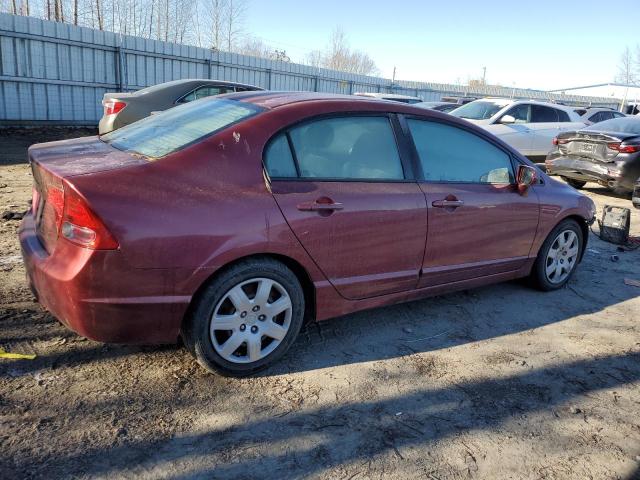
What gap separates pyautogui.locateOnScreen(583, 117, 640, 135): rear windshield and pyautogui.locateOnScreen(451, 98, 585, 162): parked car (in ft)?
6.55

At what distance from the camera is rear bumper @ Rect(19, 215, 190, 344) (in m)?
2.58

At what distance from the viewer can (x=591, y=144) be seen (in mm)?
9336

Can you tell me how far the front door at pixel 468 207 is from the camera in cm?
377

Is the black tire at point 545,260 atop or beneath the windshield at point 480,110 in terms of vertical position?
beneath

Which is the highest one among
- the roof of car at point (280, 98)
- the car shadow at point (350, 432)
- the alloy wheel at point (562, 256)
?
the roof of car at point (280, 98)

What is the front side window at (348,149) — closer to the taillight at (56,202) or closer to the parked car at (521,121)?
the taillight at (56,202)

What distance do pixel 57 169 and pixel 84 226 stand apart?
0.46m

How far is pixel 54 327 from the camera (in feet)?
11.3

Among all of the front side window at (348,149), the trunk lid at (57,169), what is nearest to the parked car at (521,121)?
the front side window at (348,149)

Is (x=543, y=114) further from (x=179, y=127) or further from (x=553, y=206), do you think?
(x=179, y=127)

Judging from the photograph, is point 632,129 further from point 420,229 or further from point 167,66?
point 167,66

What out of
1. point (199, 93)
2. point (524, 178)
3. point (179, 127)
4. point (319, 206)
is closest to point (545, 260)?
point (524, 178)

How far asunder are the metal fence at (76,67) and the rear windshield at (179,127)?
1131cm

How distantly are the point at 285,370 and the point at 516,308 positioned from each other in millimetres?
2244
